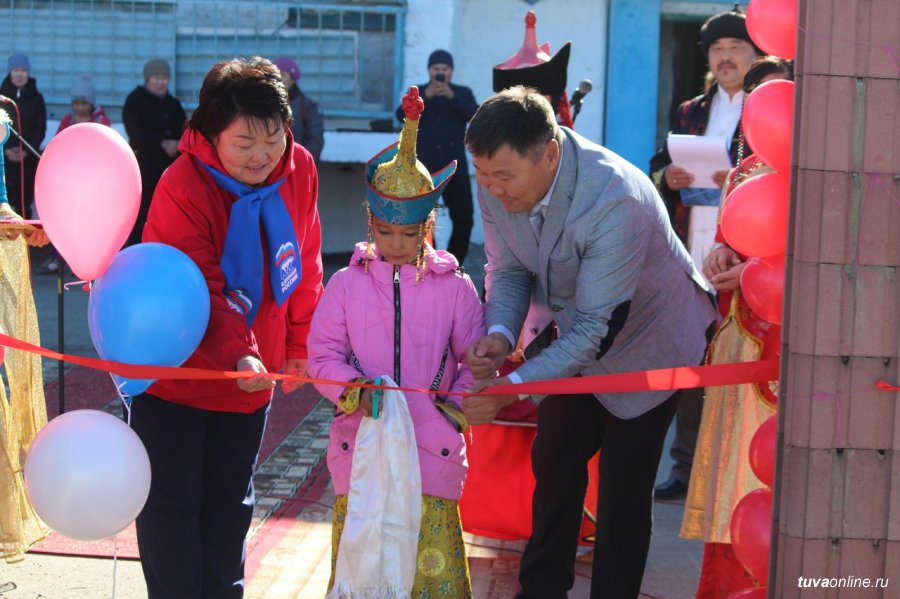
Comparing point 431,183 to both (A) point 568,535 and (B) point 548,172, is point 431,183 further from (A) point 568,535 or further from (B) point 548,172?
(A) point 568,535

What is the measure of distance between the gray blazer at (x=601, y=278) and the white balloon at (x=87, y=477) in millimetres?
1082

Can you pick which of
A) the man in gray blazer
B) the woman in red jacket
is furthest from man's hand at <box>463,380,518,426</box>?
the woman in red jacket

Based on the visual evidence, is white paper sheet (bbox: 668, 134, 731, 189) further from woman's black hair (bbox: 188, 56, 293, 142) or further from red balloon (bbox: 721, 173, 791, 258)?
woman's black hair (bbox: 188, 56, 293, 142)

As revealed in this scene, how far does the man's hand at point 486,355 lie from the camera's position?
126 inches

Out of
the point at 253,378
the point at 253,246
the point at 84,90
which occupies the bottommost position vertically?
the point at 253,378

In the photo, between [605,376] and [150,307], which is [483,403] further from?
[150,307]

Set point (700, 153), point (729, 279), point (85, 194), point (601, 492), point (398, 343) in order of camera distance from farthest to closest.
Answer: point (700, 153)
point (729, 279)
point (601, 492)
point (398, 343)
point (85, 194)

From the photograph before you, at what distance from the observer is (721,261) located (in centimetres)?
399

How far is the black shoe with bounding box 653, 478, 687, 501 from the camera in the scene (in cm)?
503

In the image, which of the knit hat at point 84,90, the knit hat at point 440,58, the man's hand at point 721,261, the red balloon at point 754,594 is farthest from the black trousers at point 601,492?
the knit hat at point 84,90

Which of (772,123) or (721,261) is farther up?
(772,123)

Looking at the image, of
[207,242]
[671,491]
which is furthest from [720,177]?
[207,242]

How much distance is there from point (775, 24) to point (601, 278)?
82cm

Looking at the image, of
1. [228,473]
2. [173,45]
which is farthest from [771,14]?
[173,45]
